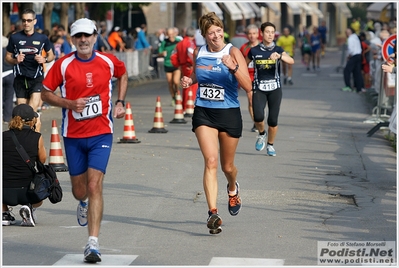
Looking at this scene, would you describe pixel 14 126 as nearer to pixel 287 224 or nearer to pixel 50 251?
pixel 50 251

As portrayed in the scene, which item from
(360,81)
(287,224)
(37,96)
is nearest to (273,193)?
(287,224)

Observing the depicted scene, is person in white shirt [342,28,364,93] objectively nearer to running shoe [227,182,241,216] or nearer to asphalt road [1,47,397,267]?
asphalt road [1,47,397,267]

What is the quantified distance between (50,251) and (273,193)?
A: 367cm

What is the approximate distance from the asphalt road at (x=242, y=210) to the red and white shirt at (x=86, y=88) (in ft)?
3.08

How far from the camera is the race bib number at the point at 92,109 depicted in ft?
25.1

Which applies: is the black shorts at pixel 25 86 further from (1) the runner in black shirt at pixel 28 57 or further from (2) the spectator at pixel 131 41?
(2) the spectator at pixel 131 41

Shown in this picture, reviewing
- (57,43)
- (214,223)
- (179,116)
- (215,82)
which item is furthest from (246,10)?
(214,223)

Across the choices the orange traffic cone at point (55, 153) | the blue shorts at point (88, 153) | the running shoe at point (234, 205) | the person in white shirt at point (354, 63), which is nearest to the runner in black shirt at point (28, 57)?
the orange traffic cone at point (55, 153)

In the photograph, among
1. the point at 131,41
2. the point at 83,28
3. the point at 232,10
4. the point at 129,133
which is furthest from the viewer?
→ the point at 232,10

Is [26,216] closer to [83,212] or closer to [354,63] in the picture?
[83,212]

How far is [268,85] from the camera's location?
14.3 meters

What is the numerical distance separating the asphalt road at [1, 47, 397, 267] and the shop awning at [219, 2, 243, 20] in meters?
35.3

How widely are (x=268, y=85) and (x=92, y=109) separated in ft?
22.5

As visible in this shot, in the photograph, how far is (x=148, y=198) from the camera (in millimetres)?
10570
